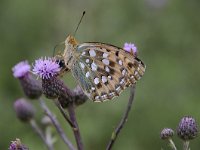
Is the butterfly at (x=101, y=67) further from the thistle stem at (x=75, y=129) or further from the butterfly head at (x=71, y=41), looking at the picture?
the thistle stem at (x=75, y=129)

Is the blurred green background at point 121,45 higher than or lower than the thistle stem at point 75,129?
higher

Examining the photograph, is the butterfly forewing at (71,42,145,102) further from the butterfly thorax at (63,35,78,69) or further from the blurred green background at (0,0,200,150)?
the blurred green background at (0,0,200,150)

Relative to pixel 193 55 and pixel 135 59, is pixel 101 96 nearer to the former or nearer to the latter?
pixel 135 59

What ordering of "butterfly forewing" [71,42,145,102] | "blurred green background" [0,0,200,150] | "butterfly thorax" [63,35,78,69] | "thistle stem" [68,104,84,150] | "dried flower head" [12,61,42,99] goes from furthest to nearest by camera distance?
"blurred green background" [0,0,200,150] → "dried flower head" [12,61,42,99] → "butterfly thorax" [63,35,78,69] → "butterfly forewing" [71,42,145,102] → "thistle stem" [68,104,84,150]

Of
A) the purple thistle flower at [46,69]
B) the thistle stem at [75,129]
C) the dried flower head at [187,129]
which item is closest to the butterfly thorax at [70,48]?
the purple thistle flower at [46,69]

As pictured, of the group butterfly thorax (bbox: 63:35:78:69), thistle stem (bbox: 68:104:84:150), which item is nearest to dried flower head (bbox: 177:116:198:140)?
thistle stem (bbox: 68:104:84:150)

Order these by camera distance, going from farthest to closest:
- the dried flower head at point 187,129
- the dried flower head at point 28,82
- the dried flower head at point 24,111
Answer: the dried flower head at point 24,111, the dried flower head at point 28,82, the dried flower head at point 187,129
